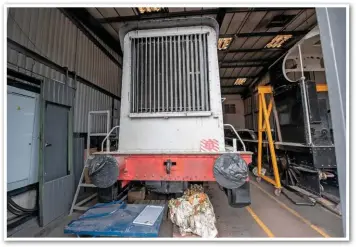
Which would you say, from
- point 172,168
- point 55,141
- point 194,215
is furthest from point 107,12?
point 194,215

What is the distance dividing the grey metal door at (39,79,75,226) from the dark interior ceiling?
251cm

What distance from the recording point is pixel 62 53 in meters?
4.10

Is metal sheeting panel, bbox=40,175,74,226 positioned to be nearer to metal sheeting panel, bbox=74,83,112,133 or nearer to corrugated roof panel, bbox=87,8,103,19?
metal sheeting panel, bbox=74,83,112,133

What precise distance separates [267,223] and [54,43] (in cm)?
565

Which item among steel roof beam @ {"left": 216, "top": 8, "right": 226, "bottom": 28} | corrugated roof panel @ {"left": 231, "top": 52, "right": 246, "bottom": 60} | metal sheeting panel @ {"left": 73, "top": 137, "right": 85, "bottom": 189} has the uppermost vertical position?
corrugated roof panel @ {"left": 231, "top": 52, "right": 246, "bottom": 60}

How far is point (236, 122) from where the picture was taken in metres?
13.9

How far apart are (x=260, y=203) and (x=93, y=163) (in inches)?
135

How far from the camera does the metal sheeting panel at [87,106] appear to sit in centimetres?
462

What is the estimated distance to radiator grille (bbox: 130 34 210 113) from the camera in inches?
96.0

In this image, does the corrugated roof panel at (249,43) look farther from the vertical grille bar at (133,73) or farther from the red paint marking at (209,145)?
the red paint marking at (209,145)

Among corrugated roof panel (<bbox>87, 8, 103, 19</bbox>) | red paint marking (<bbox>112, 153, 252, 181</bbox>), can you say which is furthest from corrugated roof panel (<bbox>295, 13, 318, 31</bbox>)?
corrugated roof panel (<bbox>87, 8, 103, 19</bbox>)

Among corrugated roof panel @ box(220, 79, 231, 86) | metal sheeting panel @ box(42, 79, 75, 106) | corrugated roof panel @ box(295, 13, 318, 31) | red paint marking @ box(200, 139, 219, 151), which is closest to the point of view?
red paint marking @ box(200, 139, 219, 151)

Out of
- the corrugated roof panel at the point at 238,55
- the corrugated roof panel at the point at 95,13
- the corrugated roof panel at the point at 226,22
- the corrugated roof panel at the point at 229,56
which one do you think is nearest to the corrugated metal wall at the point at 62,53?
the corrugated roof panel at the point at 95,13
